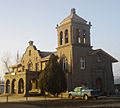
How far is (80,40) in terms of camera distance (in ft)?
173

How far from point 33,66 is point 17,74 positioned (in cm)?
484

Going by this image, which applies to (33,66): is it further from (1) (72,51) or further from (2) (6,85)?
(1) (72,51)

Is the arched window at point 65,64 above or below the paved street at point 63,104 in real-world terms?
above

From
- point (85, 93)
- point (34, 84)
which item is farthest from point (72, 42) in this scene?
point (34, 84)

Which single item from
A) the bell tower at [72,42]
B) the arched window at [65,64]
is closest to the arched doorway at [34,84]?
the bell tower at [72,42]

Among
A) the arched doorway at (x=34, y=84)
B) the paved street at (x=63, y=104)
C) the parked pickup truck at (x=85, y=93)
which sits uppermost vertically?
the arched doorway at (x=34, y=84)

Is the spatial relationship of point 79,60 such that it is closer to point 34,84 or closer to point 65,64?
point 65,64

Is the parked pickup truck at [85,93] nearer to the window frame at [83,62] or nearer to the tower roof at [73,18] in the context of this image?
the window frame at [83,62]

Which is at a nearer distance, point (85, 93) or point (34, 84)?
point (85, 93)

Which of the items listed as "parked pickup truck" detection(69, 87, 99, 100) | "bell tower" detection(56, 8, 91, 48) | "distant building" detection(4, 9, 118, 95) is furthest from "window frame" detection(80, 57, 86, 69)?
"parked pickup truck" detection(69, 87, 99, 100)

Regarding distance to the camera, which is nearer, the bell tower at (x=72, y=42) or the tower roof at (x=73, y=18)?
the bell tower at (x=72, y=42)

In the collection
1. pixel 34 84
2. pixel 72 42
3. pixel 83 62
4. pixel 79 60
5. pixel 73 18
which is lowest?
pixel 34 84

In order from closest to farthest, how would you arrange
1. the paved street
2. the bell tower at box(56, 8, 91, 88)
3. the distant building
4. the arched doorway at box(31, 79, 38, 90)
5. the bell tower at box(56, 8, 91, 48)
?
1. the paved street
2. the bell tower at box(56, 8, 91, 88)
3. the distant building
4. the bell tower at box(56, 8, 91, 48)
5. the arched doorway at box(31, 79, 38, 90)

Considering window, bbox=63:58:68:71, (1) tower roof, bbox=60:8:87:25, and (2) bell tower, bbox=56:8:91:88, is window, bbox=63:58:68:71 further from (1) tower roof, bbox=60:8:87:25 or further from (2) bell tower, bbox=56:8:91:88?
(1) tower roof, bbox=60:8:87:25
